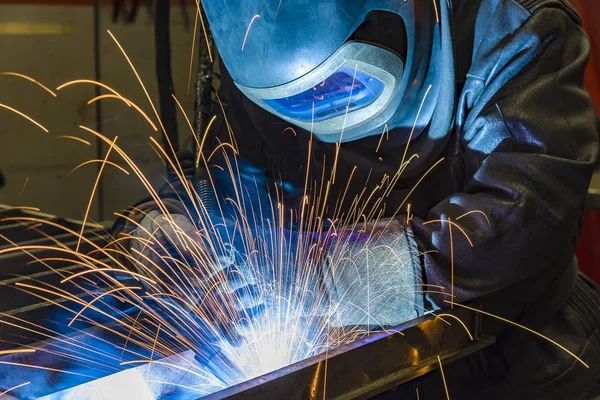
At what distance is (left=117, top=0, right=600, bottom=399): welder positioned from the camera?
120 centimetres

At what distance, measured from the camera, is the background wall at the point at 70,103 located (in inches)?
118

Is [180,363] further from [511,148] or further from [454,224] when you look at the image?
[511,148]

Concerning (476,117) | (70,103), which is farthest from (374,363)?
(70,103)

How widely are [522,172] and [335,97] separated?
0.39m

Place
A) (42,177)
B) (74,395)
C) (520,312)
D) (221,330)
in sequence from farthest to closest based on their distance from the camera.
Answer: (42,177) → (520,312) → (221,330) → (74,395)

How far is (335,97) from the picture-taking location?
1335 millimetres

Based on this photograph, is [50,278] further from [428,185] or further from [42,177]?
[42,177]

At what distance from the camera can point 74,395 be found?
3.59 ft

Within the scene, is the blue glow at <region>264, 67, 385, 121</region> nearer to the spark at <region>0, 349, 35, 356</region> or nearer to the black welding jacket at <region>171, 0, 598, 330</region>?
the black welding jacket at <region>171, 0, 598, 330</region>

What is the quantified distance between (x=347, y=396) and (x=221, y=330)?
1.01 ft

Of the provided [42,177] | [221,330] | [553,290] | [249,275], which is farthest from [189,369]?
[42,177]

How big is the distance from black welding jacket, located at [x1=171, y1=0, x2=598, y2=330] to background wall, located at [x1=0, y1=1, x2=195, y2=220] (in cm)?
197

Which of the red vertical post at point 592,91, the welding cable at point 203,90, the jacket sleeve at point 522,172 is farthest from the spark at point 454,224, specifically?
the red vertical post at point 592,91

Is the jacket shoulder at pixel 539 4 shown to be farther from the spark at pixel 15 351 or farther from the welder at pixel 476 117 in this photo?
the spark at pixel 15 351
